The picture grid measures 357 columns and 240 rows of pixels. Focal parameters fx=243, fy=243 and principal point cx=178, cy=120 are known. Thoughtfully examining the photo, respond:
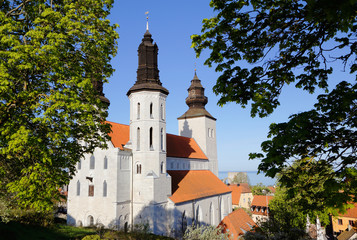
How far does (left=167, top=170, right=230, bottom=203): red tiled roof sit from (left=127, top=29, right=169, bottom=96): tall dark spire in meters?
11.0

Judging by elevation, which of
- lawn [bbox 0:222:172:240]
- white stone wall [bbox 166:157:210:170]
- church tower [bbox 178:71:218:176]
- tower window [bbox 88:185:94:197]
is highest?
church tower [bbox 178:71:218:176]

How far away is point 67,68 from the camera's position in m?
9.22

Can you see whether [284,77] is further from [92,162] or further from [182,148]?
[182,148]

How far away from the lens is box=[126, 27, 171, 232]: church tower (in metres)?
24.4

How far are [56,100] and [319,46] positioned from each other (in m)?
8.05

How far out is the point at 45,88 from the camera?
9.27 m

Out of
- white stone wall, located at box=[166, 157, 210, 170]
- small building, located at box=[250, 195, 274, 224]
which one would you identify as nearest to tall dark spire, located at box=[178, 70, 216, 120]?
white stone wall, located at box=[166, 157, 210, 170]

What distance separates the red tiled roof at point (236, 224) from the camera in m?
24.0

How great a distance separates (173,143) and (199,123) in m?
8.09

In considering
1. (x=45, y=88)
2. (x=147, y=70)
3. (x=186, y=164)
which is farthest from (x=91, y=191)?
(x=45, y=88)

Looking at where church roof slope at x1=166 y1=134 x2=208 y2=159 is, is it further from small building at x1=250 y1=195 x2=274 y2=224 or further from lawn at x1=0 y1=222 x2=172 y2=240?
small building at x1=250 y1=195 x2=274 y2=224

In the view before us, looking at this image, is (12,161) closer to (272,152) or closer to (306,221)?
(272,152)

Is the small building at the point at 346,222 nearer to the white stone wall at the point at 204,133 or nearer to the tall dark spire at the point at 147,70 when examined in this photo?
the white stone wall at the point at 204,133

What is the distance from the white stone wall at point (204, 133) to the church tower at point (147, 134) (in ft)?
47.4
